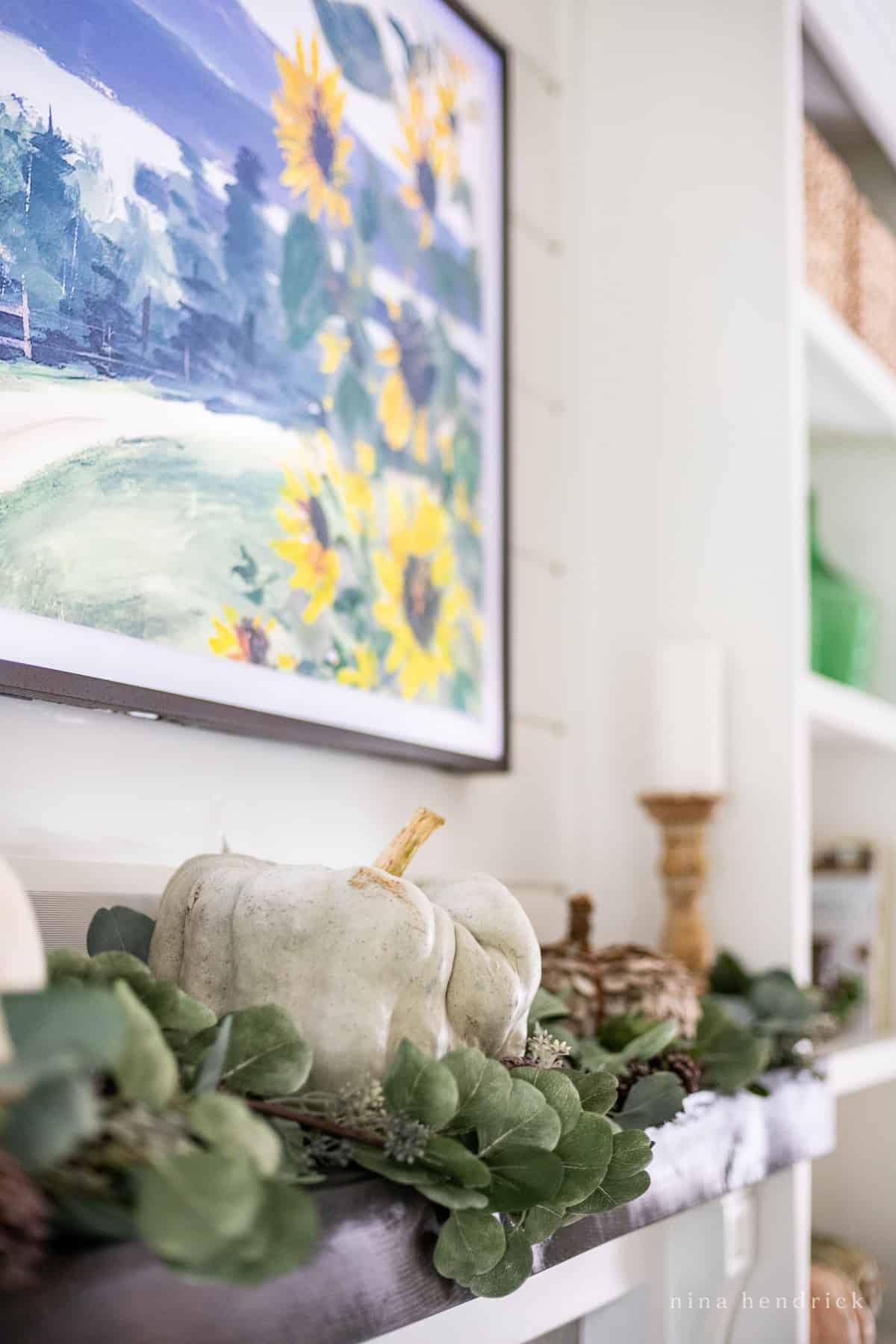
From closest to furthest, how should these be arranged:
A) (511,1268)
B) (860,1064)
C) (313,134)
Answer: (511,1268), (313,134), (860,1064)

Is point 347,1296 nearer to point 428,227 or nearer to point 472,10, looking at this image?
point 428,227

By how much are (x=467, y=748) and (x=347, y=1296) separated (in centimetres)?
75

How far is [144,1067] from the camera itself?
0.47 m

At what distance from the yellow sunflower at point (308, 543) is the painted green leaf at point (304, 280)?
115 millimetres

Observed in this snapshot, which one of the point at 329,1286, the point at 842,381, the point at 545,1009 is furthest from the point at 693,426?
the point at 329,1286

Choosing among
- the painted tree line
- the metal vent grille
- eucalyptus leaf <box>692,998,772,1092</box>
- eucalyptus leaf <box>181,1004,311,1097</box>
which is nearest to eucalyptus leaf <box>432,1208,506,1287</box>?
eucalyptus leaf <box>181,1004,311,1097</box>

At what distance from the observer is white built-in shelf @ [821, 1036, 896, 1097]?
1473 millimetres

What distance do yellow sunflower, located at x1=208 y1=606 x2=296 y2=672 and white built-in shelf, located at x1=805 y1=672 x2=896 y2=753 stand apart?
70 centimetres

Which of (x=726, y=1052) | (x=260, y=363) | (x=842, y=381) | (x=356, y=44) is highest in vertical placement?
(x=356, y=44)

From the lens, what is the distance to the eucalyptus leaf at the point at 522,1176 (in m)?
0.63

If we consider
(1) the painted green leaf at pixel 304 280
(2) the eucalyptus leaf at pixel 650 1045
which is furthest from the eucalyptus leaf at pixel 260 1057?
(1) the painted green leaf at pixel 304 280

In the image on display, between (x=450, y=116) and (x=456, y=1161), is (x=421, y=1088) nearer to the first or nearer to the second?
(x=456, y=1161)

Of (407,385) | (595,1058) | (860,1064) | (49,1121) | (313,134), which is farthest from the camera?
(860,1064)

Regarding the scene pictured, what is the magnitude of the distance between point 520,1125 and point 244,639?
47 centimetres
